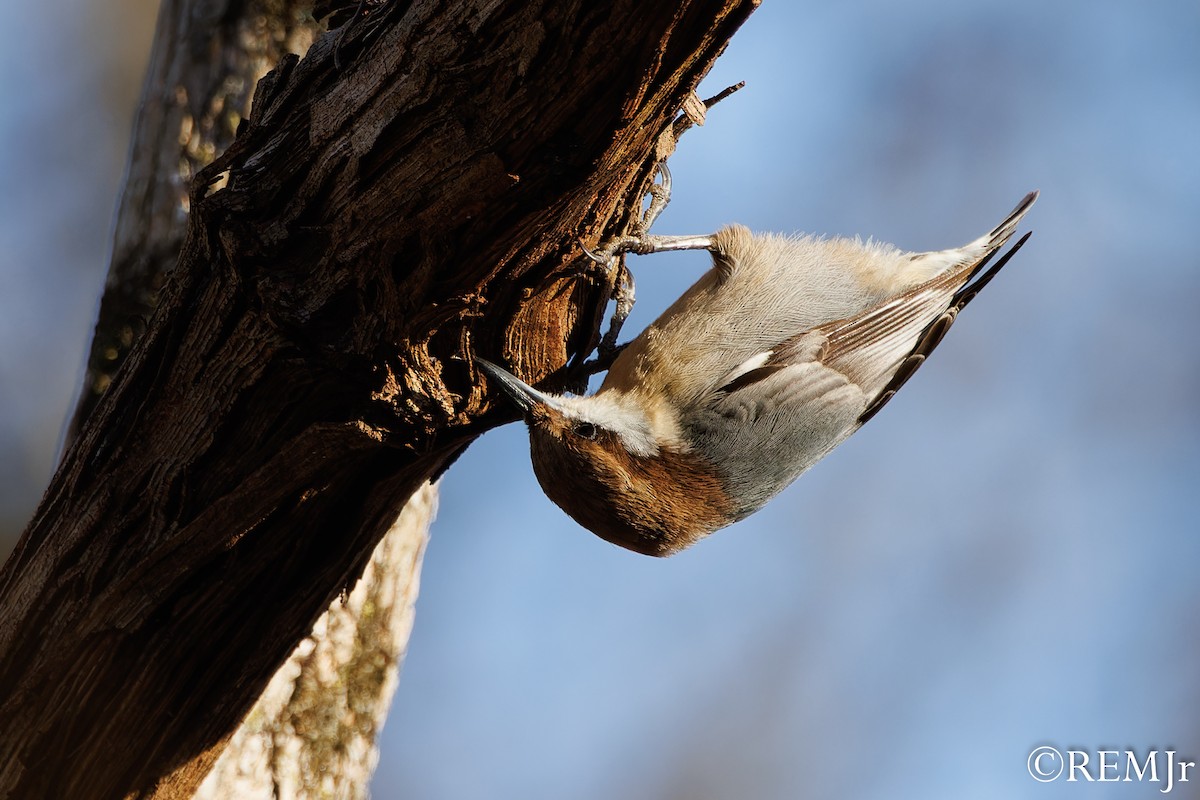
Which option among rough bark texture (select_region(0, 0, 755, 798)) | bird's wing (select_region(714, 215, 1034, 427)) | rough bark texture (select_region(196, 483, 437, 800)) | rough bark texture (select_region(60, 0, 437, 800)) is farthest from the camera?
rough bark texture (select_region(60, 0, 437, 800))

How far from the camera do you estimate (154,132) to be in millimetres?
3674

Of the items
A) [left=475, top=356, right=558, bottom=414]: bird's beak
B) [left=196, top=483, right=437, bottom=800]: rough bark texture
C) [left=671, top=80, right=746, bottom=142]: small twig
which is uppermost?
[left=671, top=80, right=746, bottom=142]: small twig

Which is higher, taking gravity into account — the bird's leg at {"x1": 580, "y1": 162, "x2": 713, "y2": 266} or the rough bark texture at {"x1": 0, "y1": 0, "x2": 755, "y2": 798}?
the bird's leg at {"x1": 580, "y1": 162, "x2": 713, "y2": 266}

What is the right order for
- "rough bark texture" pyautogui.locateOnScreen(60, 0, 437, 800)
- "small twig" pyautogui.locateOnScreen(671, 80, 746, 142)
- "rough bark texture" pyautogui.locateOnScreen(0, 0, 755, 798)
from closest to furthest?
1. "rough bark texture" pyautogui.locateOnScreen(0, 0, 755, 798)
2. "small twig" pyautogui.locateOnScreen(671, 80, 746, 142)
3. "rough bark texture" pyautogui.locateOnScreen(60, 0, 437, 800)

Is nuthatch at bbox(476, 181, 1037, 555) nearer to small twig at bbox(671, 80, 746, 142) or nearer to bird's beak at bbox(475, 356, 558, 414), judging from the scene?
bird's beak at bbox(475, 356, 558, 414)

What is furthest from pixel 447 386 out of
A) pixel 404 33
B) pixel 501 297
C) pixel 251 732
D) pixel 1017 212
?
pixel 1017 212

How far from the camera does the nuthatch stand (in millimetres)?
2807

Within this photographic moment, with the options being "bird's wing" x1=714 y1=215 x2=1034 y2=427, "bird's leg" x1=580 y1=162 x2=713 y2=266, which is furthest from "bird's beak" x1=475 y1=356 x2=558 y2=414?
"bird's wing" x1=714 y1=215 x2=1034 y2=427

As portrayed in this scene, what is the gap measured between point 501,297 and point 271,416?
0.63 m

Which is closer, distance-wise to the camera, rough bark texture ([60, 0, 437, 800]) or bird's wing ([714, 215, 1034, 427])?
bird's wing ([714, 215, 1034, 427])

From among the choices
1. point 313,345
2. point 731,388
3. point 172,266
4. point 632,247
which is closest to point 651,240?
point 632,247

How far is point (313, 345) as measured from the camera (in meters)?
2.25

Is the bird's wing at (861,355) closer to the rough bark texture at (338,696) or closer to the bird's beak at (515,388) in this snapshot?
the bird's beak at (515,388)

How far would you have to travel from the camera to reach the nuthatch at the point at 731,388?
9.21 ft
